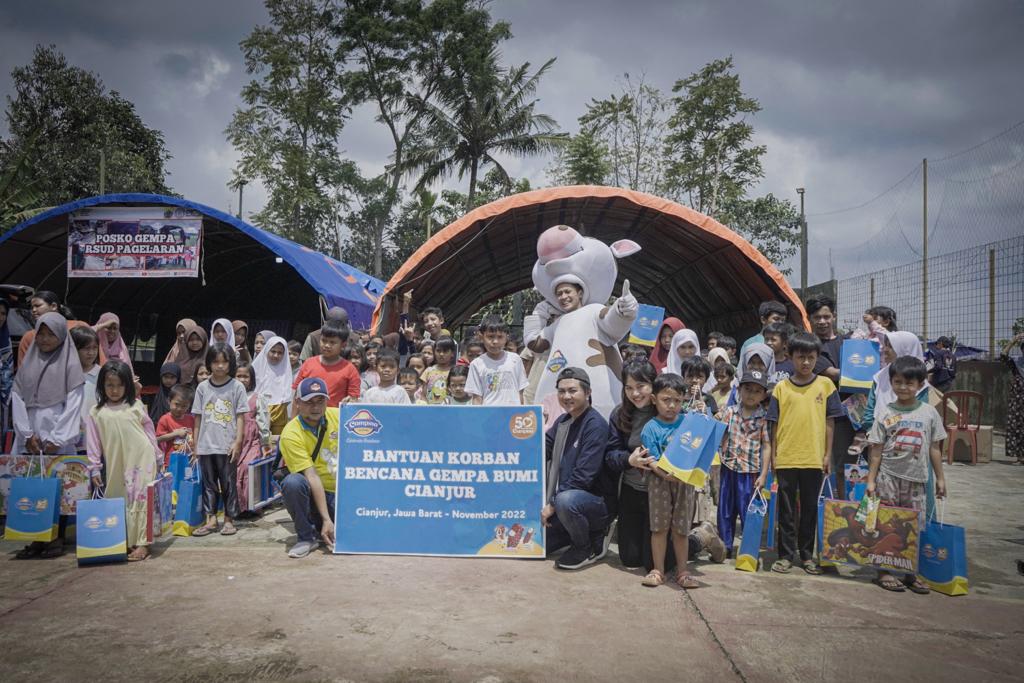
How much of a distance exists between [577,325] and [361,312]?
932cm

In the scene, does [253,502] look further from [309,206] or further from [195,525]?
[309,206]

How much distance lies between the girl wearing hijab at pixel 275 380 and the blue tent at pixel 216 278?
16.2 ft

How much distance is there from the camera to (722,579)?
4.03 m

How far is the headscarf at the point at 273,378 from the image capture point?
20.7ft

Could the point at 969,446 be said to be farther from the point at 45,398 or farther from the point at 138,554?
the point at 45,398

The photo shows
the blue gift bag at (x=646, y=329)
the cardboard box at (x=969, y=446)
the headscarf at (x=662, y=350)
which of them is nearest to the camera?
the headscarf at (x=662, y=350)

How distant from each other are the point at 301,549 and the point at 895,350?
14.6 feet

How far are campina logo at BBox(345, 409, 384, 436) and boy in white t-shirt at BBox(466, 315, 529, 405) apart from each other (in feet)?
4.06

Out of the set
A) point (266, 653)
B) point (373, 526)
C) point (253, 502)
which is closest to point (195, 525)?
point (253, 502)

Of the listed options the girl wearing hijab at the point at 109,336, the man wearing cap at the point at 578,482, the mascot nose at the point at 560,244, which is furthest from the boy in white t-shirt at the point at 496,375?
the girl wearing hijab at the point at 109,336

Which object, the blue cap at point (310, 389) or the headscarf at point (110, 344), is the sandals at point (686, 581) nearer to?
the blue cap at point (310, 389)

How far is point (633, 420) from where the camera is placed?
4250mm

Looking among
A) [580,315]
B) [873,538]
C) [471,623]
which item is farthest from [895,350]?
[471,623]

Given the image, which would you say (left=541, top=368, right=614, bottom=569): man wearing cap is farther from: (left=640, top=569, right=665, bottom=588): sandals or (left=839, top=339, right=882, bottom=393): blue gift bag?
(left=839, top=339, right=882, bottom=393): blue gift bag
